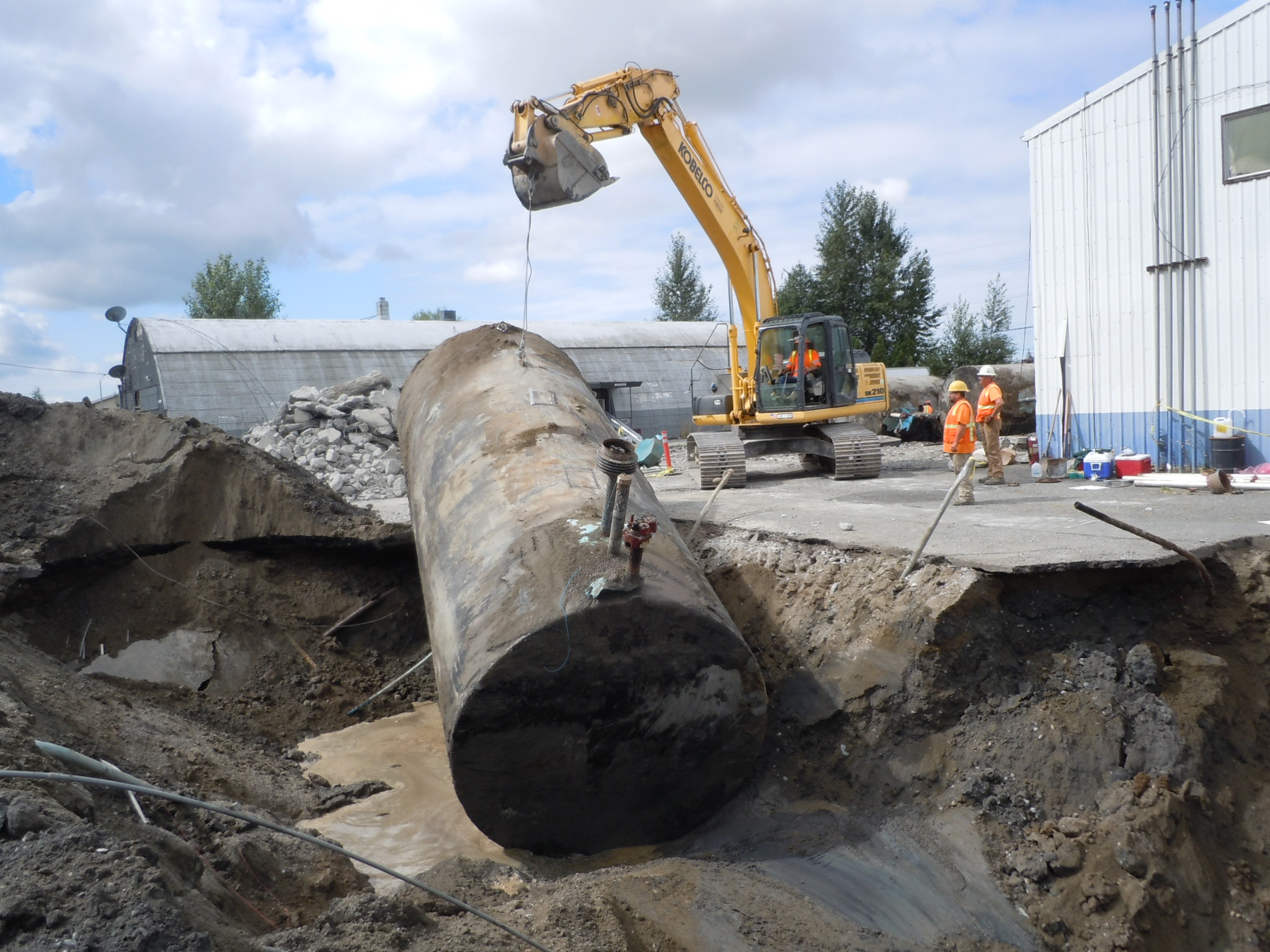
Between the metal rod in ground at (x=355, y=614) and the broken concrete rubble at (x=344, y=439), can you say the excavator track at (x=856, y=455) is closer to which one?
the metal rod in ground at (x=355, y=614)

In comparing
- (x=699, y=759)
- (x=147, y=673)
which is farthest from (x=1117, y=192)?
(x=147, y=673)

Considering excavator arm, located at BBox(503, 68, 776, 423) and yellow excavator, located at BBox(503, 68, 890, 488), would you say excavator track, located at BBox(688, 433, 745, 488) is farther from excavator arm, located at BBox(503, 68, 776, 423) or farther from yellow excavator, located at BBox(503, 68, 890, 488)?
excavator arm, located at BBox(503, 68, 776, 423)

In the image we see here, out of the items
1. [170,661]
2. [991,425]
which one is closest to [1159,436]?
[991,425]

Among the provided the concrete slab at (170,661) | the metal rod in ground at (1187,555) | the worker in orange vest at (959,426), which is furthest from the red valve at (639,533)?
the worker in orange vest at (959,426)

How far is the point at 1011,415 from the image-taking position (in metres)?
20.5

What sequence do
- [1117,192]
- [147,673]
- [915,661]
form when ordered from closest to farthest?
[915,661] < [147,673] < [1117,192]

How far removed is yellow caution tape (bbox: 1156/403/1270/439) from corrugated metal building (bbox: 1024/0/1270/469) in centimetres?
3

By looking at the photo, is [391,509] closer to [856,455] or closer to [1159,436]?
[856,455]

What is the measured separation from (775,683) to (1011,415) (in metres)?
17.0

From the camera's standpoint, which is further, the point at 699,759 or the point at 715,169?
the point at 715,169

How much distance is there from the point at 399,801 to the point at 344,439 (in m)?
12.4

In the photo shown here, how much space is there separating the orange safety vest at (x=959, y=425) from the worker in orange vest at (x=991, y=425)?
90 centimetres

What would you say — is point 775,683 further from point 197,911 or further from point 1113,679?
point 197,911

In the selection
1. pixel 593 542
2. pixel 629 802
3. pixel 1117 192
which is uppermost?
pixel 1117 192
